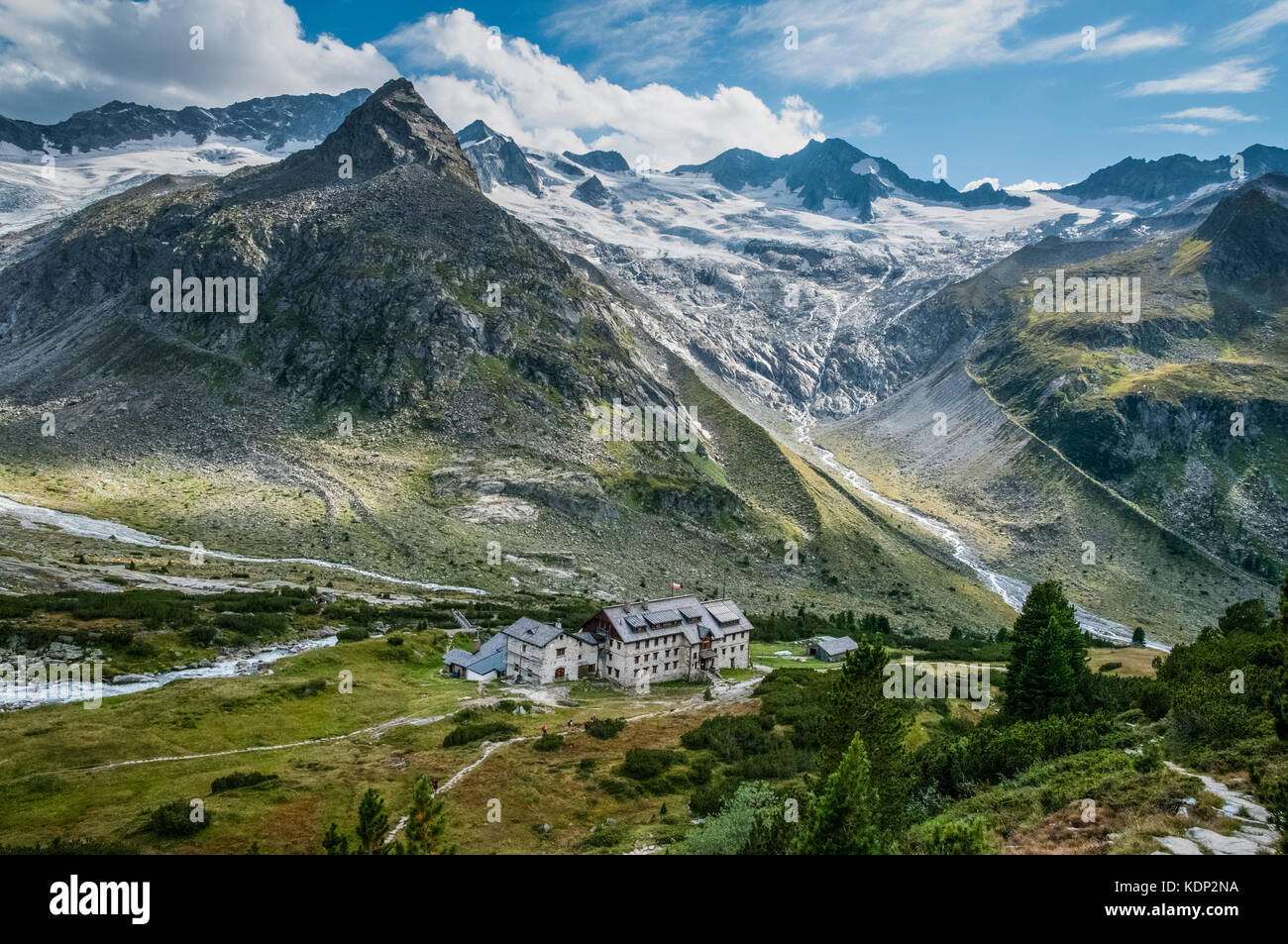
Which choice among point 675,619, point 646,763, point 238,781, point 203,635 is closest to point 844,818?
point 646,763

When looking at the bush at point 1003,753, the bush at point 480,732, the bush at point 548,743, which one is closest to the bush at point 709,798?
the bush at point 1003,753

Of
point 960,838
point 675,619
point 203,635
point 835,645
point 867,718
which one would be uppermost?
point 960,838

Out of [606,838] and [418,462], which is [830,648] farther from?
[418,462]

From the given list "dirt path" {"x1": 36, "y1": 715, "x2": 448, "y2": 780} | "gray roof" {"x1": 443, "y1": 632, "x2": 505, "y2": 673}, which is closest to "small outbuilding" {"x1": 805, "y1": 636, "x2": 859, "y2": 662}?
"gray roof" {"x1": 443, "y1": 632, "x2": 505, "y2": 673}

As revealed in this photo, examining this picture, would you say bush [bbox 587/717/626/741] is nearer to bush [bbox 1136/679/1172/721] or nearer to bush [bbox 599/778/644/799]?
bush [bbox 599/778/644/799]

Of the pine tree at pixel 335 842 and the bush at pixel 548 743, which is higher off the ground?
the pine tree at pixel 335 842

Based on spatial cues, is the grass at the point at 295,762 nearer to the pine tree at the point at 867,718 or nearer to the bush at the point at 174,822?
the bush at the point at 174,822
